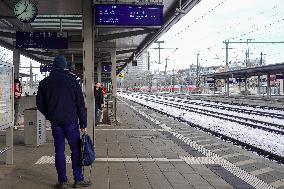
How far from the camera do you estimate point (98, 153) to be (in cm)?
1014

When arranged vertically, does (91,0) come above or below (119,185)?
above

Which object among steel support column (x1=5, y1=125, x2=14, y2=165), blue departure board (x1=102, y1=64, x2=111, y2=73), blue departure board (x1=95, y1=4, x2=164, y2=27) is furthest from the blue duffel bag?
blue departure board (x1=102, y1=64, x2=111, y2=73)

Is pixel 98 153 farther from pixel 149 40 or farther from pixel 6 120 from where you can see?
pixel 149 40

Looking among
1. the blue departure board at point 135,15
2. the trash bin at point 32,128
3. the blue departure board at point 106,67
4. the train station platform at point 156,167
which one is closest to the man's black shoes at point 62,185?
the train station platform at point 156,167

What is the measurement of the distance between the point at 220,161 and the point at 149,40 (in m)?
11.8

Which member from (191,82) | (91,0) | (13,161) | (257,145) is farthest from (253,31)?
(191,82)

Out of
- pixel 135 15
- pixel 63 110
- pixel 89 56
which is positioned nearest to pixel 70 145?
pixel 63 110

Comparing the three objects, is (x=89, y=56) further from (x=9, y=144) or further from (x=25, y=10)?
(x=9, y=144)

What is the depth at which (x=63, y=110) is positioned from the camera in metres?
6.41

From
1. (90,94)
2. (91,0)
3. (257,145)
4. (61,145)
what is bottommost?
(257,145)

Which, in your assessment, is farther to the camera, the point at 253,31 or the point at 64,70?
the point at 253,31

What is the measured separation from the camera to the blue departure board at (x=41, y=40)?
16469 millimetres

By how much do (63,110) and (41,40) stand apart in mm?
10863

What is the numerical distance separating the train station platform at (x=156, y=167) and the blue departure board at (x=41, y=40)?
4.91m
